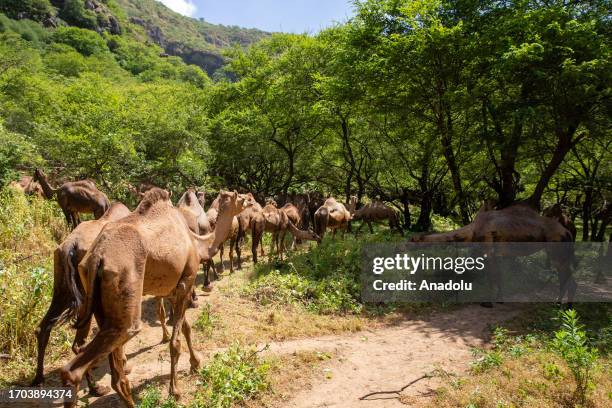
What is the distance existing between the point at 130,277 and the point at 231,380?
225cm

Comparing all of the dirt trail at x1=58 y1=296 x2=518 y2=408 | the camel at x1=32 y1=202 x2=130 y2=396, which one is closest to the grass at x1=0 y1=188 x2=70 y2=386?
the camel at x1=32 y1=202 x2=130 y2=396

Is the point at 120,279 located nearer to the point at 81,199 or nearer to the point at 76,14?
the point at 81,199

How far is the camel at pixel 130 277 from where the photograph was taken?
3.79m

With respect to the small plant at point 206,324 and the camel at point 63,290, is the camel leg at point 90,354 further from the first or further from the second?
the small plant at point 206,324

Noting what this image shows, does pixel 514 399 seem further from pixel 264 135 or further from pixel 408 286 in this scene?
pixel 264 135

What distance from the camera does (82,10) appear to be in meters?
85.8

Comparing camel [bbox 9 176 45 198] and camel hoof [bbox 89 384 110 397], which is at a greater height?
camel [bbox 9 176 45 198]

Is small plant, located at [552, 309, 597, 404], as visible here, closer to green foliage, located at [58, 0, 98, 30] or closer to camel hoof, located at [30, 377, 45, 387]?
camel hoof, located at [30, 377, 45, 387]

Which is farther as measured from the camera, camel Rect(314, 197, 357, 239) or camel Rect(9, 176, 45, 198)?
camel Rect(9, 176, 45, 198)

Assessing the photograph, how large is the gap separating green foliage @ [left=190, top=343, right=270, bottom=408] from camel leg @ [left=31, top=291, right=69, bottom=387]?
216cm

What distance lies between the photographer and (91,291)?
150 inches

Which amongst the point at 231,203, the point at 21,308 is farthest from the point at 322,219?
the point at 21,308

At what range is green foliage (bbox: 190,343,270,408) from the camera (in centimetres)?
496

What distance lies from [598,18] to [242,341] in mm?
12366
